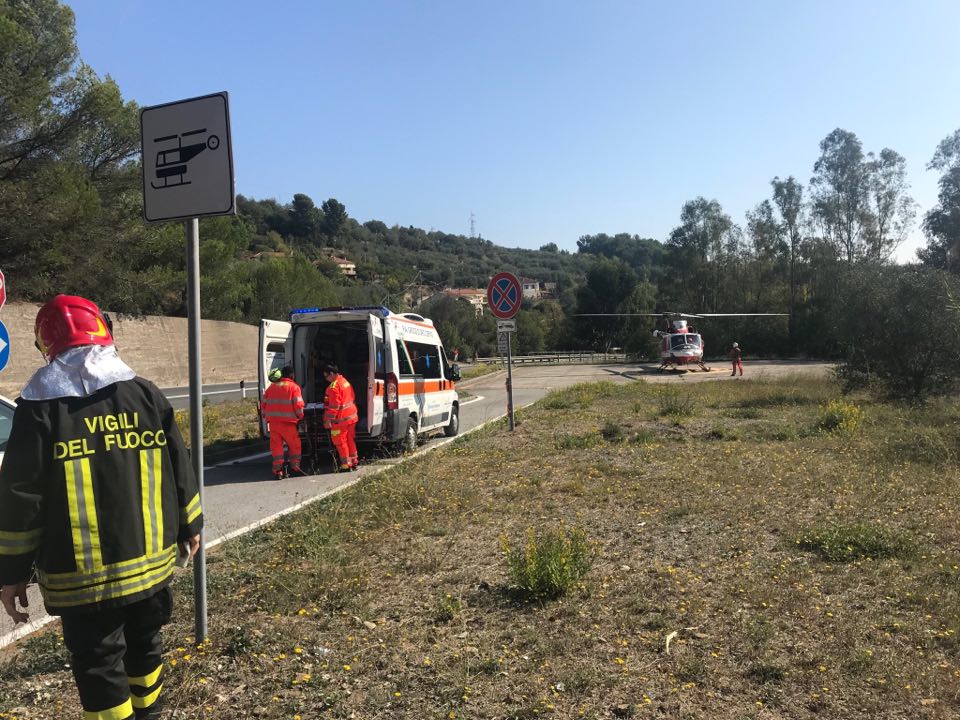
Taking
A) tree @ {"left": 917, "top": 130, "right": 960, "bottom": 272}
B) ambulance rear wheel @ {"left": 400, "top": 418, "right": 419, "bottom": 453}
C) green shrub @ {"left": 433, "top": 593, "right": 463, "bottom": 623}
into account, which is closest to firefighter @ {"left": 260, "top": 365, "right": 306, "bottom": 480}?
ambulance rear wheel @ {"left": 400, "top": 418, "right": 419, "bottom": 453}

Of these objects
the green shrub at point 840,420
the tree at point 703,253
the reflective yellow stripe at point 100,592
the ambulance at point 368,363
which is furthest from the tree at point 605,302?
the reflective yellow stripe at point 100,592

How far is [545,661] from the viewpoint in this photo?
346 cm

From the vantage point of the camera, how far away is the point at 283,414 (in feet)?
29.8

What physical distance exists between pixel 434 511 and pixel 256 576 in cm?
212

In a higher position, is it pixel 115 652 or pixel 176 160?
pixel 176 160

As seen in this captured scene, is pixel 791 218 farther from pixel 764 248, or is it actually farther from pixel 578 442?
pixel 578 442

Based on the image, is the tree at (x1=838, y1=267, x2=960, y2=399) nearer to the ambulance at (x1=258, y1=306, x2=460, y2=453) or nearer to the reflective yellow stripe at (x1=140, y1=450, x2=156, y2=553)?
the ambulance at (x1=258, y1=306, x2=460, y2=453)

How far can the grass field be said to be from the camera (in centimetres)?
315

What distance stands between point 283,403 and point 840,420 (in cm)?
902

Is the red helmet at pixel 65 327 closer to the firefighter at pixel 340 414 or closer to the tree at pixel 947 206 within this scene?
the firefighter at pixel 340 414

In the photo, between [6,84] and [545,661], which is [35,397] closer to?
[545,661]

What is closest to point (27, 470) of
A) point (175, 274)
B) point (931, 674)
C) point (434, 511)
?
point (931, 674)

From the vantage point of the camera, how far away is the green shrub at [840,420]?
10977 mm

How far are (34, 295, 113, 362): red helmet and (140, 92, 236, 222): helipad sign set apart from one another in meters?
1.16
